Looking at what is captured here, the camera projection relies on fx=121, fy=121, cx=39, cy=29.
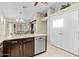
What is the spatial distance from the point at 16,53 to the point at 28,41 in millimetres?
819

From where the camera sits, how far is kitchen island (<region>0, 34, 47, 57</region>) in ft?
10.1

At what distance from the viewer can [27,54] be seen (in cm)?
413

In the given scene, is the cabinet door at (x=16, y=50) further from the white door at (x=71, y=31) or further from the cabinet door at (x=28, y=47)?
the white door at (x=71, y=31)

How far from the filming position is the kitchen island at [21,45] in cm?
309

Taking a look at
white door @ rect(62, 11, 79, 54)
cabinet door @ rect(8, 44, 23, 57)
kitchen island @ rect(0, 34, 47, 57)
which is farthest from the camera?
white door @ rect(62, 11, 79, 54)

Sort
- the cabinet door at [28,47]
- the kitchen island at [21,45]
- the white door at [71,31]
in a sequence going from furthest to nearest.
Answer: the white door at [71,31] < the cabinet door at [28,47] < the kitchen island at [21,45]

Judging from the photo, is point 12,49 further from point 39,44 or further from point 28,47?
point 39,44

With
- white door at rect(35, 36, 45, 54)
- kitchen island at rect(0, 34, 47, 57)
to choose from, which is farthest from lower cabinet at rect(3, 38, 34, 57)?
white door at rect(35, 36, 45, 54)

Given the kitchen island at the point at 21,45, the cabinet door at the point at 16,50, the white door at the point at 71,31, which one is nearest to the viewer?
the kitchen island at the point at 21,45

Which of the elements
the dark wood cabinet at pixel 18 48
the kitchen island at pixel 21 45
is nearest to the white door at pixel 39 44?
the kitchen island at pixel 21 45

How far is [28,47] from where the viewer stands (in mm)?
→ 4223

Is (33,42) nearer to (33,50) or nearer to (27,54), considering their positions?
(33,50)

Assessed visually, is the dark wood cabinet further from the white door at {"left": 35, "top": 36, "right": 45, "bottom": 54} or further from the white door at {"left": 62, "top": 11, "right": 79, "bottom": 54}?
the white door at {"left": 62, "top": 11, "right": 79, "bottom": 54}

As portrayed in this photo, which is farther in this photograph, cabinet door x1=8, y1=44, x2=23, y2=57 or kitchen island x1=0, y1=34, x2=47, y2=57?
cabinet door x1=8, y1=44, x2=23, y2=57
